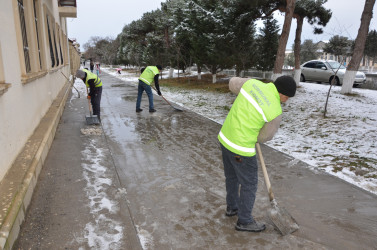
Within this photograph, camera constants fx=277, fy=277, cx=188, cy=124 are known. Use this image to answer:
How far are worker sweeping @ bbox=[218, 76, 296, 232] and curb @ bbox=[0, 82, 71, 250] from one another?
1986 millimetres

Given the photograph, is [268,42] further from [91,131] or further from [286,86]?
→ [286,86]

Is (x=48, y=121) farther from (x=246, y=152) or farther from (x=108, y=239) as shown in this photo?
(x=246, y=152)

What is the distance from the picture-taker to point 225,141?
267 cm

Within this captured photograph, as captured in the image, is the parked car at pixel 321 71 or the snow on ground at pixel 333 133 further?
the parked car at pixel 321 71

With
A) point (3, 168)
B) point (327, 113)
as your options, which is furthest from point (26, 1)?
point (327, 113)

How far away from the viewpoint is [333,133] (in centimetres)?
604

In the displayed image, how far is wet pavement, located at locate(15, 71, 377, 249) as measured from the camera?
2566 millimetres

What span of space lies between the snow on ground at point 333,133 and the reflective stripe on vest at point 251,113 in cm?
222

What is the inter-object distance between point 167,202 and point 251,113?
4.89 ft

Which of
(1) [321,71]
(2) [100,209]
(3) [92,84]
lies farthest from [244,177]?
(1) [321,71]

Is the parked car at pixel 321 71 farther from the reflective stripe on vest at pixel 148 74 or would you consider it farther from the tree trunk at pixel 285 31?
the reflective stripe on vest at pixel 148 74

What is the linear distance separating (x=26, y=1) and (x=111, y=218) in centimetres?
522

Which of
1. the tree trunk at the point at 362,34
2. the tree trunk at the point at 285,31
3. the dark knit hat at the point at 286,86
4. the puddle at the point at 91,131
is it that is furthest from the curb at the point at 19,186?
the tree trunk at the point at 362,34

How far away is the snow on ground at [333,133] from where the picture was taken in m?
4.30
